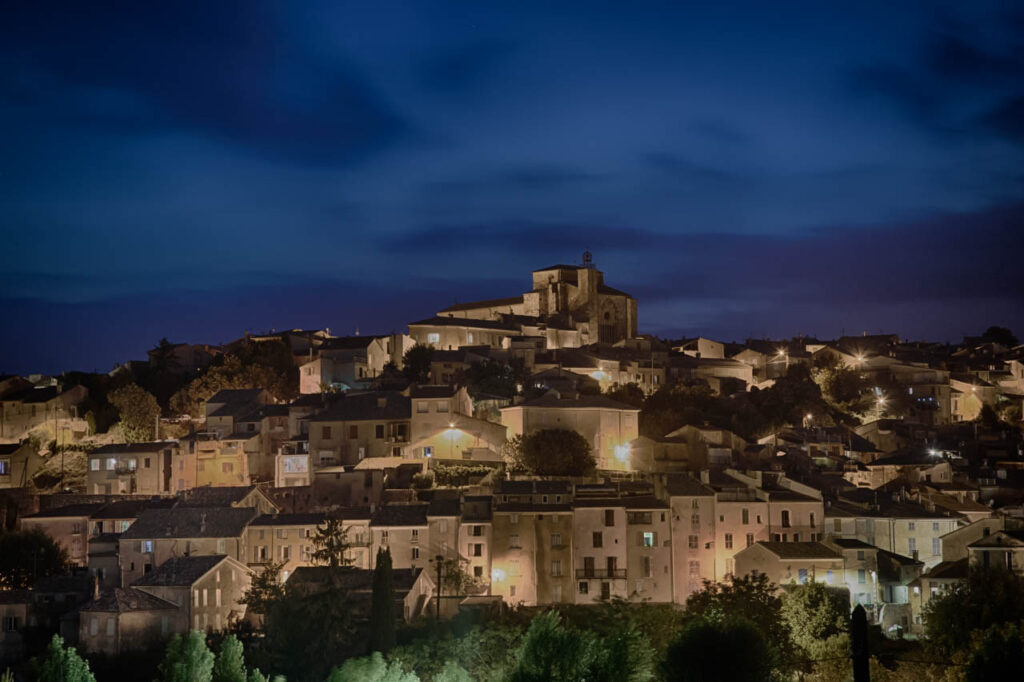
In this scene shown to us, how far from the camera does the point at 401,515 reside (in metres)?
45.0

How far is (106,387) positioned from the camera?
7094cm

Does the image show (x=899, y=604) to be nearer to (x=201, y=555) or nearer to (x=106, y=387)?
(x=201, y=555)

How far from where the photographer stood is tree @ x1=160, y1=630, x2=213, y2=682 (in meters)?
35.9

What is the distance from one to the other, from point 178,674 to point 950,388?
50643 mm

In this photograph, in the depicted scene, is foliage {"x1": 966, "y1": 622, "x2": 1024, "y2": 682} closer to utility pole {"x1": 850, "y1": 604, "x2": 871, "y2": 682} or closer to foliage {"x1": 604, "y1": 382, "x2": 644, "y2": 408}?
utility pole {"x1": 850, "y1": 604, "x2": 871, "y2": 682}

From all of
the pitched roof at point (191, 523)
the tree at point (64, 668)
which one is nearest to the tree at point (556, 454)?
the pitched roof at point (191, 523)

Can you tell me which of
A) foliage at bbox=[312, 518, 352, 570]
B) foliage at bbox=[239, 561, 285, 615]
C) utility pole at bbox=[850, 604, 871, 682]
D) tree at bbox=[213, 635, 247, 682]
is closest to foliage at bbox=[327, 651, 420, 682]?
tree at bbox=[213, 635, 247, 682]

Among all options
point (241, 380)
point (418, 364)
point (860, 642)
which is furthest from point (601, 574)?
point (241, 380)

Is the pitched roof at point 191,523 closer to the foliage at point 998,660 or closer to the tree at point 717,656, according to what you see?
the tree at point 717,656

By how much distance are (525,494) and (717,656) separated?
12897 millimetres

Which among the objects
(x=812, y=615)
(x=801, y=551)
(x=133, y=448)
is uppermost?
(x=133, y=448)

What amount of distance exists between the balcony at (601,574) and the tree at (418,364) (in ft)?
71.7

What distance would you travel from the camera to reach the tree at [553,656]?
113ft

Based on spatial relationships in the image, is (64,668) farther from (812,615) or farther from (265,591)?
(812,615)
